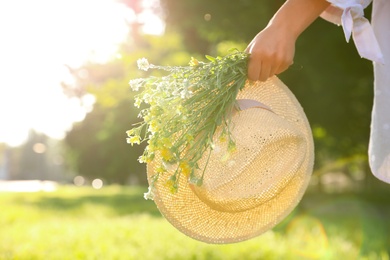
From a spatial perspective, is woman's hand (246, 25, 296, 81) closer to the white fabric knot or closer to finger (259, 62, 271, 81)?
finger (259, 62, 271, 81)

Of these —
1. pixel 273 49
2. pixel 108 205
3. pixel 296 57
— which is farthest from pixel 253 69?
pixel 108 205

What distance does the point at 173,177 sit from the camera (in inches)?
105

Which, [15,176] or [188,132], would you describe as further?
[15,176]

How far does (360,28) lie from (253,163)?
733 millimetres

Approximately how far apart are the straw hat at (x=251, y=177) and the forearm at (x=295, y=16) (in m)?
0.46

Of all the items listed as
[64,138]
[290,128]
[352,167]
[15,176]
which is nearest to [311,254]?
[290,128]

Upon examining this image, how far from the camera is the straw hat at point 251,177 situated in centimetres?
288

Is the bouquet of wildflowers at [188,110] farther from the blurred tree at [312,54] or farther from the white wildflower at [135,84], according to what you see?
the blurred tree at [312,54]

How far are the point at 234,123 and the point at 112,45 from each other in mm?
16586

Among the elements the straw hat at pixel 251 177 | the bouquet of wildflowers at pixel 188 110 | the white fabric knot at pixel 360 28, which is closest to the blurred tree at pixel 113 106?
the straw hat at pixel 251 177

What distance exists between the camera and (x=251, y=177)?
2938 mm

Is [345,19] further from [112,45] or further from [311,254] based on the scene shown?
[112,45]

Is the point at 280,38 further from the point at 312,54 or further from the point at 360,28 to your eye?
the point at 312,54

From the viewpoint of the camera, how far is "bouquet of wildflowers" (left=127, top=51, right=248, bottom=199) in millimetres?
2680
